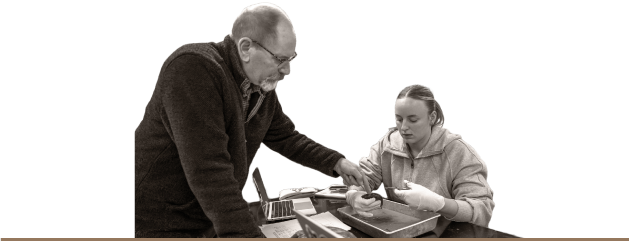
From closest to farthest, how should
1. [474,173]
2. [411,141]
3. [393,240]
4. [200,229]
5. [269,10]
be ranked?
[393,240], [269,10], [200,229], [474,173], [411,141]

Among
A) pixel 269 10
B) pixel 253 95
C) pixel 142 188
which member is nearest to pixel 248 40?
pixel 269 10

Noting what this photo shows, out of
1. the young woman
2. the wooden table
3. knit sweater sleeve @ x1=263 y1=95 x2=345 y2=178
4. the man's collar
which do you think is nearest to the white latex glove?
the young woman

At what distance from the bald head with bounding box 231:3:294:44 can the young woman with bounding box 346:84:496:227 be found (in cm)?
95

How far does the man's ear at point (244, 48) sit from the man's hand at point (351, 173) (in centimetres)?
85

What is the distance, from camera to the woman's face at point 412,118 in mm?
2133

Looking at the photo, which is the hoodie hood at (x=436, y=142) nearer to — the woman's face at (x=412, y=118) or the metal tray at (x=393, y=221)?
the woman's face at (x=412, y=118)

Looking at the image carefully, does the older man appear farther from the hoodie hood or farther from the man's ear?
the hoodie hood

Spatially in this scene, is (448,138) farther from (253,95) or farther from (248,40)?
(248,40)

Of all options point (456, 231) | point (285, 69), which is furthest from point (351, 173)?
point (285, 69)

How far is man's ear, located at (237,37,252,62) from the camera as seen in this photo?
5.03ft

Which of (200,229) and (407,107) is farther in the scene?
(407,107)

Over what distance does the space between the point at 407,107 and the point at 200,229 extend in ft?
4.39

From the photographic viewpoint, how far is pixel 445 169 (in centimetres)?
215

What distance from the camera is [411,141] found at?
2.19 metres
